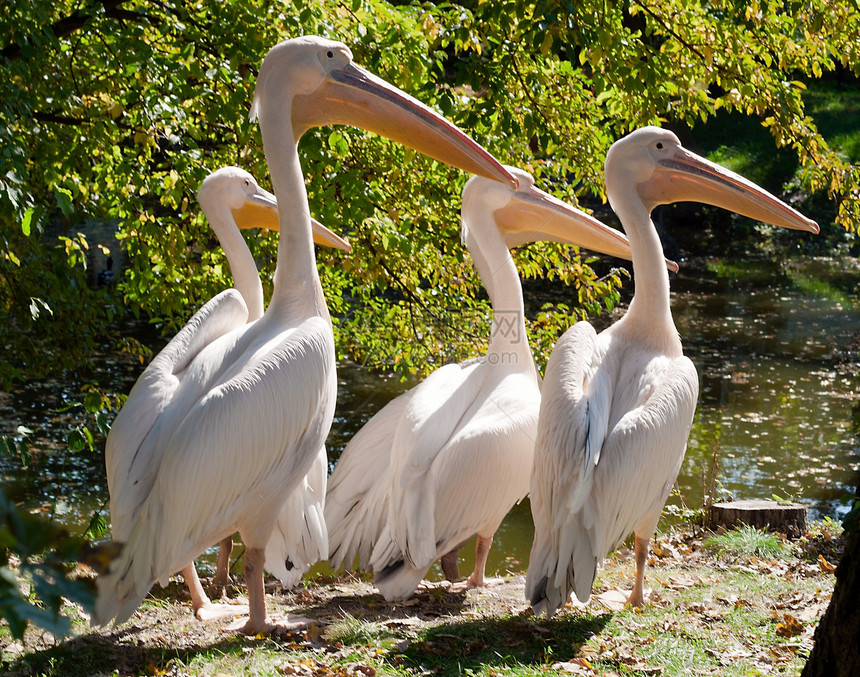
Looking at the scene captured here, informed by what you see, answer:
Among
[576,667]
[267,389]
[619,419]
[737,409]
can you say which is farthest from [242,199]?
[737,409]

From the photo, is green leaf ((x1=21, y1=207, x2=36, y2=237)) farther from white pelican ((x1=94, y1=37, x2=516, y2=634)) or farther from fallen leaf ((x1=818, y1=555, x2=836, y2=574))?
fallen leaf ((x1=818, y1=555, x2=836, y2=574))

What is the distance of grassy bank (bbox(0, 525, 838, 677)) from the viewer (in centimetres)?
312

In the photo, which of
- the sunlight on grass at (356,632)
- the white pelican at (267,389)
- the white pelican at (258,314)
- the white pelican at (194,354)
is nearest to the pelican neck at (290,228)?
the white pelican at (267,389)

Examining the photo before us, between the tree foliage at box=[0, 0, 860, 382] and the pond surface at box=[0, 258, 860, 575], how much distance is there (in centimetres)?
135

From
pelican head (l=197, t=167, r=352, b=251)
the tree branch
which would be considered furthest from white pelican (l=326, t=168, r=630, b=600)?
the tree branch

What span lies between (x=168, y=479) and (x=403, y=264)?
3200mm

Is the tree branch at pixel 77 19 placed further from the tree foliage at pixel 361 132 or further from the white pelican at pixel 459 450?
the white pelican at pixel 459 450

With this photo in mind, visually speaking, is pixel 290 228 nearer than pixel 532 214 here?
Yes

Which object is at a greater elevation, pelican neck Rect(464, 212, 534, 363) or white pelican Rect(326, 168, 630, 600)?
pelican neck Rect(464, 212, 534, 363)

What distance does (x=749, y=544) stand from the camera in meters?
4.80

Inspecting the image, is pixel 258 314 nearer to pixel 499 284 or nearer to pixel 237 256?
pixel 237 256

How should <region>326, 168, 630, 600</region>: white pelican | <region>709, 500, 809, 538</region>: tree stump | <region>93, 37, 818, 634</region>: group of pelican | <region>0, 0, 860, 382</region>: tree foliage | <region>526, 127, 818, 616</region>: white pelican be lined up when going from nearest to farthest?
<region>93, 37, 818, 634</region>: group of pelican → <region>526, 127, 818, 616</region>: white pelican → <region>326, 168, 630, 600</region>: white pelican → <region>0, 0, 860, 382</region>: tree foliage → <region>709, 500, 809, 538</region>: tree stump

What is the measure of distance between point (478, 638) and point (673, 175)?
7.70 ft

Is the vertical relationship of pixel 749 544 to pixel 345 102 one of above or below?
below
